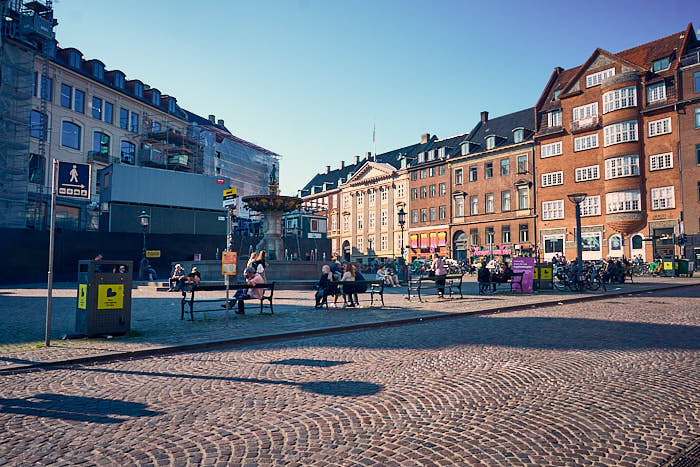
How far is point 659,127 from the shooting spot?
135 feet

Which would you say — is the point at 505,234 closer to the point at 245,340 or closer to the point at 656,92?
the point at 656,92

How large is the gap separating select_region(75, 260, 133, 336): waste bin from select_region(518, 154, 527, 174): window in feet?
161

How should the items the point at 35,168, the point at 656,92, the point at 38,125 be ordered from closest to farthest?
the point at 35,168
the point at 38,125
the point at 656,92

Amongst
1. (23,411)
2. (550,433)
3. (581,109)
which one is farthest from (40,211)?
(581,109)

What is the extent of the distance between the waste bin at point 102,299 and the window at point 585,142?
46.1 m

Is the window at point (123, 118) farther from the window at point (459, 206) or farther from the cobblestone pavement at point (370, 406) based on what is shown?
the cobblestone pavement at point (370, 406)

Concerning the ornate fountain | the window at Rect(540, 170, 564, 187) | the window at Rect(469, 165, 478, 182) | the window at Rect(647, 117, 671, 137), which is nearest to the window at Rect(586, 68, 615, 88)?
the window at Rect(647, 117, 671, 137)

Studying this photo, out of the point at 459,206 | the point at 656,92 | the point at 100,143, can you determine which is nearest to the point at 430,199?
the point at 459,206

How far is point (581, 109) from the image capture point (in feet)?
154

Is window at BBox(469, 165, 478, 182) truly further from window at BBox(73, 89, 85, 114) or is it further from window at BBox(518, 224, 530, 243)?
window at BBox(73, 89, 85, 114)

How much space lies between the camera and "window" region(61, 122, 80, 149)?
44.1 meters

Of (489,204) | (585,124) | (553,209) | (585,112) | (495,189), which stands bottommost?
(553,209)

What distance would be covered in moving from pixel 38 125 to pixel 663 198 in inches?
2101

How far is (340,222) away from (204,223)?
123 ft
